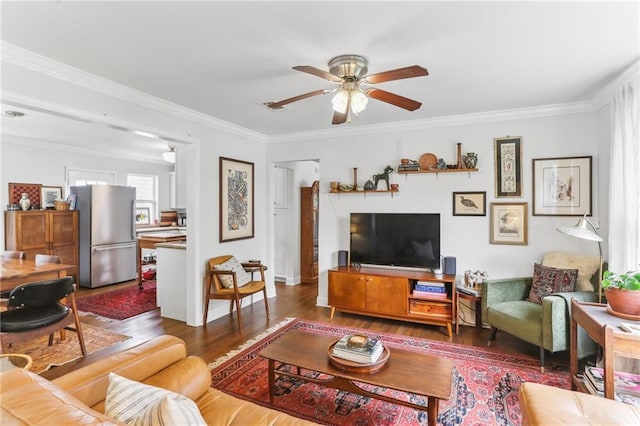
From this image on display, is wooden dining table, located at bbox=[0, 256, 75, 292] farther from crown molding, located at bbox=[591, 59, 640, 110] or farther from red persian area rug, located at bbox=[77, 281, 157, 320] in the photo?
Answer: crown molding, located at bbox=[591, 59, 640, 110]

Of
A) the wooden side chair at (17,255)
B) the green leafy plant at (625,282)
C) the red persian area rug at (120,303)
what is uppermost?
the green leafy plant at (625,282)

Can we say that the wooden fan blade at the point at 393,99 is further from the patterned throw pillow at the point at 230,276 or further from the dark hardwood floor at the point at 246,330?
the patterned throw pillow at the point at 230,276

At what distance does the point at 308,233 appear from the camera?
5809mm

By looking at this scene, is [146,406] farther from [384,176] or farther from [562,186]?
[562,186]

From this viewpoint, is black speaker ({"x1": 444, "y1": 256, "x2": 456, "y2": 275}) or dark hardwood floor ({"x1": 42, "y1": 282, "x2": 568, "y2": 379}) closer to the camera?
dark hardwood floor ({"x1": 42, "y1": 282, "x2": 568, "y2": 379})

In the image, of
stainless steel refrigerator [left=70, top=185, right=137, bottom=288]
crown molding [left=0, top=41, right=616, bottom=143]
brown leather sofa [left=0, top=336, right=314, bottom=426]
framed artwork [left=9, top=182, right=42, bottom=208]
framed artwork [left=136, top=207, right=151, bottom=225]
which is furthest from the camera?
framed artwork [left=136, top=207, right=151, bottom=225]

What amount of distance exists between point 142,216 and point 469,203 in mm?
6611

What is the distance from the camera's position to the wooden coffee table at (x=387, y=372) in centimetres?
173

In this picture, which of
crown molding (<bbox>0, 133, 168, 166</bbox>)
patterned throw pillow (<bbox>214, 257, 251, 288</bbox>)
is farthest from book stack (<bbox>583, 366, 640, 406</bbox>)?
crown molding (<bbox>0, 133, 168, 166</bbox>)

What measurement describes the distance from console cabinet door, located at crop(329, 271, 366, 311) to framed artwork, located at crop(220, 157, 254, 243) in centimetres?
143

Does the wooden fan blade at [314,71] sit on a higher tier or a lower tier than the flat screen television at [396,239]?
higher

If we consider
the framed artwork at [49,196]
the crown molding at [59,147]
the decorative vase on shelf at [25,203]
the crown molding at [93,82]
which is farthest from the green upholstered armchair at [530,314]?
the crown molding at [59,147]

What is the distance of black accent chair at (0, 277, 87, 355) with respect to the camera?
8.29ft

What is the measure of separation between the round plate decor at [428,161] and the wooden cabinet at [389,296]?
129 cm
